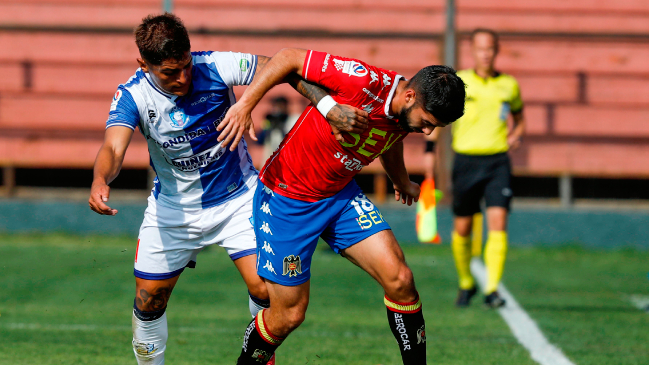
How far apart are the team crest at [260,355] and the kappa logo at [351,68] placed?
1539 mm

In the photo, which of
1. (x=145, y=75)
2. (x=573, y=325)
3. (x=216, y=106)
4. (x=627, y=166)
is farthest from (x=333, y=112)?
(x=627, y=166)

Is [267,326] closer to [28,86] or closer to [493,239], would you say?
[493,239]

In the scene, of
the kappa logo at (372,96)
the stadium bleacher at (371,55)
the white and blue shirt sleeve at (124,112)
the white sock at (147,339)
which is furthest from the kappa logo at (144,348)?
the stadium bleacher at (371,55)

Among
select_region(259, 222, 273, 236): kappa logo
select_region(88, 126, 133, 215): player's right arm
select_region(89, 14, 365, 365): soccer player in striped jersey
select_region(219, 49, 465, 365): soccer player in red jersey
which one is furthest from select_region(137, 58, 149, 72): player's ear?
select_region(259, 222, 273, 236): kappa logo

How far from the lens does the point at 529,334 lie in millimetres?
5699

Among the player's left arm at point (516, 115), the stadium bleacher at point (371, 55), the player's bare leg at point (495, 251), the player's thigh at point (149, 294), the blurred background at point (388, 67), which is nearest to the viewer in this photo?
the player's thigh at point (149, 294)

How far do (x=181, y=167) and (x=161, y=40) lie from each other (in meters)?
0.77

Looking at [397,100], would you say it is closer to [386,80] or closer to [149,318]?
[386,80]

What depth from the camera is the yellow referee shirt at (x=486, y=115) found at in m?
7.09

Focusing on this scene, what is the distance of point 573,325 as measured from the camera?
6035 millimetres

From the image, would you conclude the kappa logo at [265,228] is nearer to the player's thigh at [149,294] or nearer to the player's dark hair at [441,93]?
Result: the player's thigh at [149,294]

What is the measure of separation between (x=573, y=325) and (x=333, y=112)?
348 cm

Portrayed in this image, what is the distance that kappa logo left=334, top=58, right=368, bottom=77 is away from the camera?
3.64 metres

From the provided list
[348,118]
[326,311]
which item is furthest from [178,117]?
[326,311]
